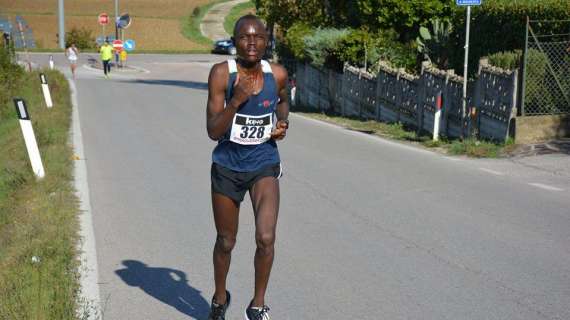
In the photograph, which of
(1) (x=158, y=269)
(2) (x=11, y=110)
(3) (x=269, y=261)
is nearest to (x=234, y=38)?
(3) (x=269, y=261)

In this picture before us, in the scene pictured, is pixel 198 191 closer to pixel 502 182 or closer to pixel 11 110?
pixel 502 182

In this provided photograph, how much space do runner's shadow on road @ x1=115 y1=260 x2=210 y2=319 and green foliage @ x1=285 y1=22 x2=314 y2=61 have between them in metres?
21.3

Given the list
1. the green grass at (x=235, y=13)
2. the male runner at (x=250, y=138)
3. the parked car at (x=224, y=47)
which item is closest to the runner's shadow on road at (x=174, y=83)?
the parked car at (x=224, y=47)

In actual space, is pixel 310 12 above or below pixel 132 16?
above

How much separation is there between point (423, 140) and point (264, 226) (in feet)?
41.4

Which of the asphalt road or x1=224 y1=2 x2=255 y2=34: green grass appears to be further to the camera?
x1=224 y1=2 x2=255 y2=34: green grass

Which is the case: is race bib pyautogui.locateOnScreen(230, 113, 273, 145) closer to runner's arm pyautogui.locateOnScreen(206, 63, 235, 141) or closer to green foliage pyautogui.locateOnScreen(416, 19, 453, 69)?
runner's arm pyautogui.locateOnScreen(206, 63, 235, 141)

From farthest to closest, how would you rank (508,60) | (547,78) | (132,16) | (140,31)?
(132,16), (140,31), (508,60), (547,78)

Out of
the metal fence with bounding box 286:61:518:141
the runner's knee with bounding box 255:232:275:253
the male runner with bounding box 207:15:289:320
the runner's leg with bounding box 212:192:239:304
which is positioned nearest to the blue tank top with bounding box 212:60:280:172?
the male runner with bounding box 207:15:289:320

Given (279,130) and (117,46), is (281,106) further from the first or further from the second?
(117,46)

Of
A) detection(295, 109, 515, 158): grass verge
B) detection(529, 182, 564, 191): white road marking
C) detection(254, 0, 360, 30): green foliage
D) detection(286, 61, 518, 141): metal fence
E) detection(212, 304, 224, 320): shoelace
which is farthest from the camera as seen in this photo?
detection(254, 0, 360, 30): green foliage

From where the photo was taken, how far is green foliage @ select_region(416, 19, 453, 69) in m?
23.1

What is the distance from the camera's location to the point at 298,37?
28.8m

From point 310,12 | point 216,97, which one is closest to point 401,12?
point 310,12
